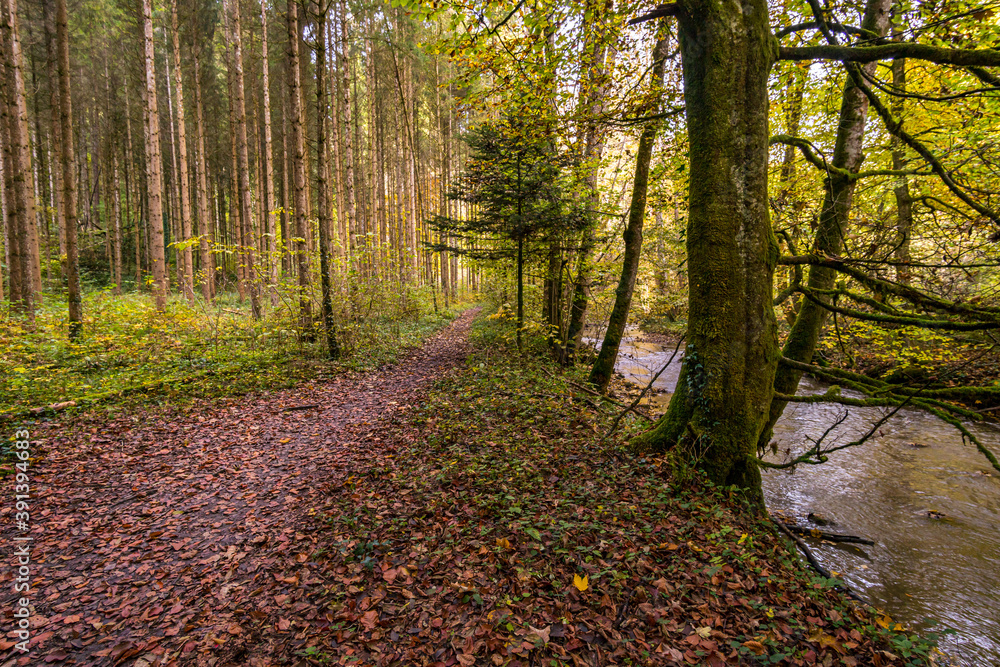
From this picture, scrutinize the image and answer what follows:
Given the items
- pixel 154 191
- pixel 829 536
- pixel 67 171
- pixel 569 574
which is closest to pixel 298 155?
pixel 154 191

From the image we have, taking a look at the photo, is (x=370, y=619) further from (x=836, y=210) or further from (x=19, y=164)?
(x=19, y=164)

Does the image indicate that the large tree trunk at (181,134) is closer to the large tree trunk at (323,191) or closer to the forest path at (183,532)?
the large tree trunk at (323,191)

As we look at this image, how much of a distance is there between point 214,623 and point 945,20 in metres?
8.73

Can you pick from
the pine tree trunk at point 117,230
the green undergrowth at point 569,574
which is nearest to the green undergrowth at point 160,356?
the green undergrowth at point 569,574

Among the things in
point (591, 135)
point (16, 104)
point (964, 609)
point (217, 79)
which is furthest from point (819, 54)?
point (217, 79)

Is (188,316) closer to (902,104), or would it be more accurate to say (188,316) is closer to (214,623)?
(214,623)

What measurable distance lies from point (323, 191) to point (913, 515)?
13370mm

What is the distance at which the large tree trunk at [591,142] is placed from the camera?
18.0ft

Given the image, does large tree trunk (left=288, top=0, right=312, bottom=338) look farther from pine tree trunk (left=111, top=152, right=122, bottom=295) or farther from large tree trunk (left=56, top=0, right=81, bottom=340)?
pine tree trunk (left=111, top=152, right=122, bottom=295)

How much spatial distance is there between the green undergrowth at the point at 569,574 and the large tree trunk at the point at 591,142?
5.42m

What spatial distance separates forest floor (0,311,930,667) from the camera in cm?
281

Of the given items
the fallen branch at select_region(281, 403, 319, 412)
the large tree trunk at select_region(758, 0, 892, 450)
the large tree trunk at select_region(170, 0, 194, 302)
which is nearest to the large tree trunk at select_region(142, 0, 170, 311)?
the large tree trunk at select_region(170, 0, 194, 302)

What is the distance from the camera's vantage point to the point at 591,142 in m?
7.22

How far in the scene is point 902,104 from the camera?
5.83 m
